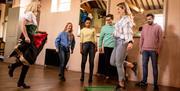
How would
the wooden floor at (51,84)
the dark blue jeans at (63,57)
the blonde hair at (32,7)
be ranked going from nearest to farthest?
the blonde hair at (32,7) < the wooden floor at (51,84) < the dark blue jeans at (63,57)

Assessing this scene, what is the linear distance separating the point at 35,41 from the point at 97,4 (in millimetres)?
3598

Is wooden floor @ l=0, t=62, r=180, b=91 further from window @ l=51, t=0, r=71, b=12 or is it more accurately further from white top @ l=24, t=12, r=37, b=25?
window @ l=51, t=0, r=71, b=12

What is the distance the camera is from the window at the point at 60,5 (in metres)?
8.16

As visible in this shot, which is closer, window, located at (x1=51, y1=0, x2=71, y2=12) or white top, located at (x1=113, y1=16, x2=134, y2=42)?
white top, located at (x1=113, y1=16, x2=134, y2=42)

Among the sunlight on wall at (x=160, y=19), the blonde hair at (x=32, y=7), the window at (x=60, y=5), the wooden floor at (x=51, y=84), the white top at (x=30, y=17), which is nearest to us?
the white top at (x=30, y=17)

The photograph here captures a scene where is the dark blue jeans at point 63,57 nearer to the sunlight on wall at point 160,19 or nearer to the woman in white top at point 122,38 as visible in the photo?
the woman in white top at point 122,38

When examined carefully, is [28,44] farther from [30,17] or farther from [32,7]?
[32,7]

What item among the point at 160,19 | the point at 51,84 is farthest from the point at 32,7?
the point at 160,19

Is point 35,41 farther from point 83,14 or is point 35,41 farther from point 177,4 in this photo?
point 83,14

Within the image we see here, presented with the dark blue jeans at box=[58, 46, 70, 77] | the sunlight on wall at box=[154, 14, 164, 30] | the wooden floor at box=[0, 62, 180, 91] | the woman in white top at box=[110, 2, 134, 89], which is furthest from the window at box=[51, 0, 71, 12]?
the woman in white top at box=[110, 2, 134, 89]

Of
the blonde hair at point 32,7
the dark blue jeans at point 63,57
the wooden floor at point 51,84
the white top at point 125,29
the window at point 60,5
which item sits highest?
the window at point 60,5

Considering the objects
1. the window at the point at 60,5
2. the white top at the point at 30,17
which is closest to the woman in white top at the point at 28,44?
the white top at the point at 30,17

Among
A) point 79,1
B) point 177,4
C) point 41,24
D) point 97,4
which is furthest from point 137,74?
point 41,24

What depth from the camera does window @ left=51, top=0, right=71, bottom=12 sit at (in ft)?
26.8
